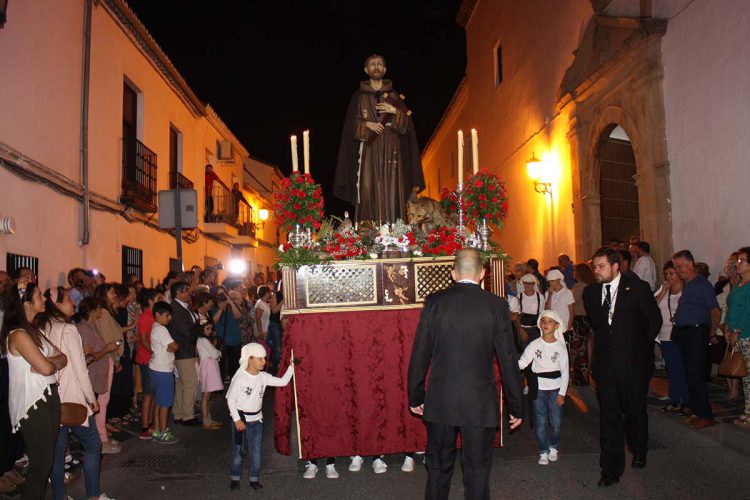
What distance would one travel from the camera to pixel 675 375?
786cm

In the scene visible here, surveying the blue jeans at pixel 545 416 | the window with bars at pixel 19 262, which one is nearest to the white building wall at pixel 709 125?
the blue jeans at pixel 545 416

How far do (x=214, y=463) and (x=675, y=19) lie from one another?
29.0 feet

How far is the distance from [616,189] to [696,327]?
6.01m

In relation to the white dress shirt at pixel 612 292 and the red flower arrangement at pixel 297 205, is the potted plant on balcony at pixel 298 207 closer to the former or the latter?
the red flower arrangement at pixel 297 205

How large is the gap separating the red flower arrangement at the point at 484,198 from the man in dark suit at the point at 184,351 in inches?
146

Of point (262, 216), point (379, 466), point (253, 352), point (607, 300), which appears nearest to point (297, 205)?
point (253, 352)

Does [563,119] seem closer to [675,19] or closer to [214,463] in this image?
[675,19]

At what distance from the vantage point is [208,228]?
22078 mm

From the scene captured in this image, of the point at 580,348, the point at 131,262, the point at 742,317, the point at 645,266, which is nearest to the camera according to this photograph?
the point at 742,317

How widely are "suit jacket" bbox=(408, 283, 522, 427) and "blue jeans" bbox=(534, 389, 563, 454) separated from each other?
1852mm

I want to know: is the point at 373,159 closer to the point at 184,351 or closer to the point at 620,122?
the point at 184,351

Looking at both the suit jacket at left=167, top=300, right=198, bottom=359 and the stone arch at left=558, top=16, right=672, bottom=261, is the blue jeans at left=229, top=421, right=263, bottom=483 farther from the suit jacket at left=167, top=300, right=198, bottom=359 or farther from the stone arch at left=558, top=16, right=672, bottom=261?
the stone arch at left=558, top=16, right=672, bottom=261

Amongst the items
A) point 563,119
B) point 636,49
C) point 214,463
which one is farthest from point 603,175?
point 214,463

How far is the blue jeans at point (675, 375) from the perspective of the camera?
7.73 meters
